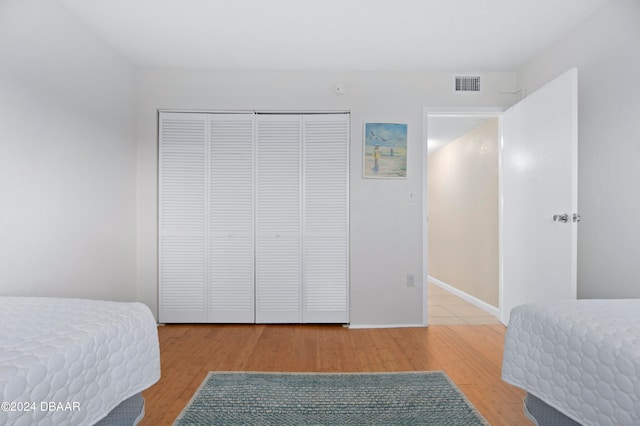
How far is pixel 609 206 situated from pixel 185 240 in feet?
11.0

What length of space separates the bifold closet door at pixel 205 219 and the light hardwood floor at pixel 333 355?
9.6 inches

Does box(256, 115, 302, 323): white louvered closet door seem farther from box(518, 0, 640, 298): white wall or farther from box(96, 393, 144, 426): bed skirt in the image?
box(518, 0, 640, 298): white wall

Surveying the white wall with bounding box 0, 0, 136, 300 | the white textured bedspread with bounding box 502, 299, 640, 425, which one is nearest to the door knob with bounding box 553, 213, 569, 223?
the white textured bedspread with bounding box 502, 299, 640, 425

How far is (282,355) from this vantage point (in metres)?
2.46

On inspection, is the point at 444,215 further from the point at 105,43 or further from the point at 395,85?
the point at 105,43

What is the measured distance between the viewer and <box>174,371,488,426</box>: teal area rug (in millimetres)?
1653

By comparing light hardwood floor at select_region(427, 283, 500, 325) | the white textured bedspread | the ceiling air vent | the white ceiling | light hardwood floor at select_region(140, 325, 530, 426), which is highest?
the white ceiling

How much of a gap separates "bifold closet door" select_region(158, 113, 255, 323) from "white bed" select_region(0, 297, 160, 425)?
1.71m

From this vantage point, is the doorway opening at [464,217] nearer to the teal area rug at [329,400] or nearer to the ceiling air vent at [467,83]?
the ceiling air vent at [467,83]

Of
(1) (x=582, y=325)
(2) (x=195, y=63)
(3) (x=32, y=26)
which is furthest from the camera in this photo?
(2) (x=195, y=63)

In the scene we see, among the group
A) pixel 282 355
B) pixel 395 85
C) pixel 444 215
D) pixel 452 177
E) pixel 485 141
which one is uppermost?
pixel 395 85

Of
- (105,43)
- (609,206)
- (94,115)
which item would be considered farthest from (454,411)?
→ (105,43)

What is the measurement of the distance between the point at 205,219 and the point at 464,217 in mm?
3461

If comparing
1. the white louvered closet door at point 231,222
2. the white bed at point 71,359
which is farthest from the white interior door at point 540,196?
the white bed at point 71,359
